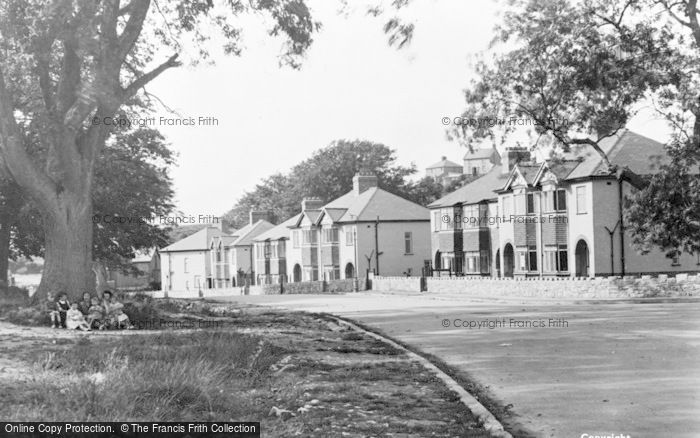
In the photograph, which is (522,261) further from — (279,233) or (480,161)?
(480,161)

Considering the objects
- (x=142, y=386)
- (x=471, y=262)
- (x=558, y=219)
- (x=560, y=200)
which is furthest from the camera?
(x=471, y=262)

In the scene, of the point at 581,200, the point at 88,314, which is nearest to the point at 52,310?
the point at 88,314

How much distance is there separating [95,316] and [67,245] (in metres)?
3.53

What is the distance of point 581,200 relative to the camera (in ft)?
150

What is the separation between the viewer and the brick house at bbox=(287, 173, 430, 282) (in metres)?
68.3

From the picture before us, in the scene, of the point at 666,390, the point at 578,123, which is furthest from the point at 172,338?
the point at 578,123

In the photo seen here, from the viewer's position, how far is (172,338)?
14.1 m

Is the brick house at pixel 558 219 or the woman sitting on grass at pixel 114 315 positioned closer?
the woman sitting on grass at pixel 114 315

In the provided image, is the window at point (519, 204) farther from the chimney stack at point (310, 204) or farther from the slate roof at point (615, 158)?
the chimney stack at point (310, 204)

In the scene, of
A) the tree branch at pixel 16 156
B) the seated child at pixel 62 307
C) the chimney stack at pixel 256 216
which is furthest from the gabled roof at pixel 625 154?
the chimney stack at pixel 256 216

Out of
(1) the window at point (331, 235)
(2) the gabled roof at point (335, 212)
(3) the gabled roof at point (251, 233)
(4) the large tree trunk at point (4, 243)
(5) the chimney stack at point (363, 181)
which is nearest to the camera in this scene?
(4) the large tree trunk at point (4, 243)

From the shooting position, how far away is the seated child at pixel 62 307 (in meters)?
18.1

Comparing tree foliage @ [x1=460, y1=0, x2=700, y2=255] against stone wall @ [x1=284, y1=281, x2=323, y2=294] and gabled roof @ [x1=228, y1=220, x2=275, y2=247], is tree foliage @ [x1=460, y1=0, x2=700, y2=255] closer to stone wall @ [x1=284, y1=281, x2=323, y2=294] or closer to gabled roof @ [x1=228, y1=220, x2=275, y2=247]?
stone wall @ [x1=284, y1=281, x2=323, y2=294]

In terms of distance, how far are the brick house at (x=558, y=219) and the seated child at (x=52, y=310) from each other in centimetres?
2496
